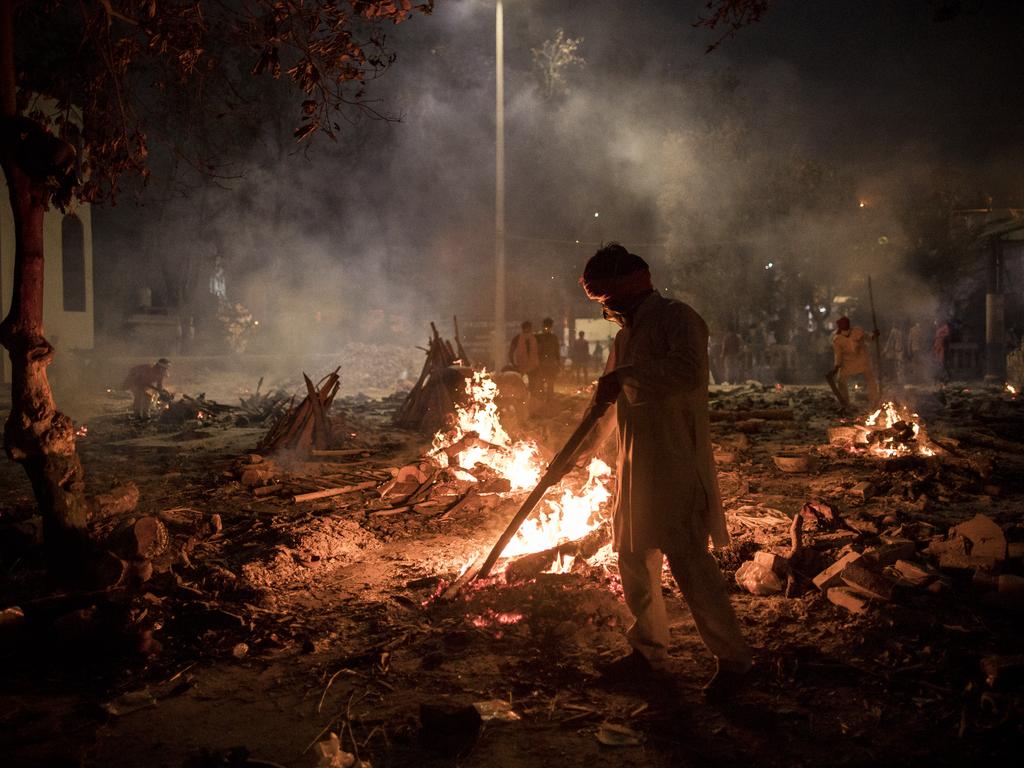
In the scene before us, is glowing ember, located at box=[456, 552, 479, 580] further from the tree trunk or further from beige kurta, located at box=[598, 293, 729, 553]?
the tree trunk

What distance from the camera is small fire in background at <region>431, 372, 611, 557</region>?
217 inches

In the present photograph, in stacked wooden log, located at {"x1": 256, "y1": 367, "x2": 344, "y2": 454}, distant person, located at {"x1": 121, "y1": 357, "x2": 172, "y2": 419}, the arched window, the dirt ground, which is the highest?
the arched window

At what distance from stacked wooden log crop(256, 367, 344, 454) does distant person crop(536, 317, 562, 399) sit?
17.9 feet

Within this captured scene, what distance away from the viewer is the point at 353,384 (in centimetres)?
2541

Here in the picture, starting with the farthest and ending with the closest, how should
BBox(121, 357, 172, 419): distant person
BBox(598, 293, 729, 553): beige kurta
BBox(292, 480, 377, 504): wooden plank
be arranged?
BBox(121, 357, 172, 419): distant person → BBox(292, 480, 377, 504): wooden plank → BBox(598, 293, 729, 553): beige kurta

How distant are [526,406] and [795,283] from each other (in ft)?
59.3

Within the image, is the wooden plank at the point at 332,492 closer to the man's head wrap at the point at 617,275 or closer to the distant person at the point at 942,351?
the man's head wrap at the point at 617,275

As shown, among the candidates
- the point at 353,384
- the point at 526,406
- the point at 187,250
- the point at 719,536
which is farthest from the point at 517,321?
the point at 719,536

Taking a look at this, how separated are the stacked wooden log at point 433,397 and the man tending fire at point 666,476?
31.8ft

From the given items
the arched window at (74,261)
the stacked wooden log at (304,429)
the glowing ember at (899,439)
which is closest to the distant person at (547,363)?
the stacked wooden log at (304,429)

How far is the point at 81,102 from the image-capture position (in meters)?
5.97

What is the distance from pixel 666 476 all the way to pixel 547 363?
11982 millimetres

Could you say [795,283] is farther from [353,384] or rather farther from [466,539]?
[466,539]

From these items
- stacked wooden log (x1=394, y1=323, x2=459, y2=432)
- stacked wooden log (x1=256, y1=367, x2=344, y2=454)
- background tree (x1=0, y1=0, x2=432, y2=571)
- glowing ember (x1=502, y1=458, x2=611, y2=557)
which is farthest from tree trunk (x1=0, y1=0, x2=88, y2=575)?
stacked wooden log (x1=394, y1=323, x2=459, y2=432)
